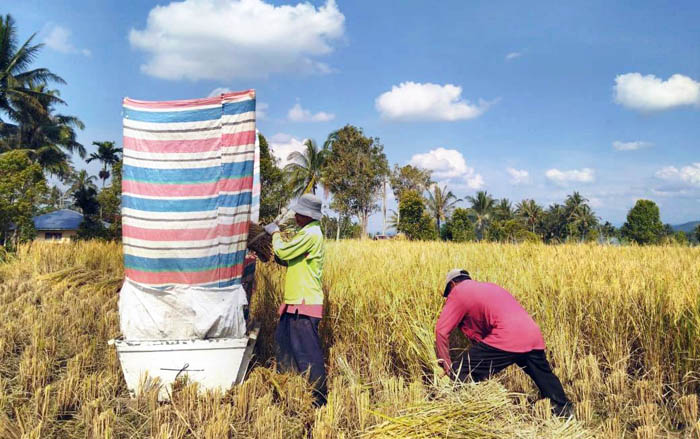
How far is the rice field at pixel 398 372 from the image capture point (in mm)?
2543

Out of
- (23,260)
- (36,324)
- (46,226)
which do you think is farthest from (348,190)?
(36,324)

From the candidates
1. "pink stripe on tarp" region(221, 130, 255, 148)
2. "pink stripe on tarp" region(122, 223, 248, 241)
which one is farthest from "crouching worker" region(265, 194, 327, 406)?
"pink stripe on tarp" region(221, 130, 255, 148)

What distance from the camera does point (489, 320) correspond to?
118 inches

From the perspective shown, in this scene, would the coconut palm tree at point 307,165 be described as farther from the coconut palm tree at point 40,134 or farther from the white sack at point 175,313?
the white sack at point 175,313

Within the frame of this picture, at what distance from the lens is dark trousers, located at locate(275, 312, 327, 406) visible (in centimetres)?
303

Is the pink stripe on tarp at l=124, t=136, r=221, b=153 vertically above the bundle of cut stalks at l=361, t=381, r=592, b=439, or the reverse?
the pink stripe on tarp at l=124, t=136, r=221, b=153

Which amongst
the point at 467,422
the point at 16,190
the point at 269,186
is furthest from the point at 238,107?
the point at 269,186

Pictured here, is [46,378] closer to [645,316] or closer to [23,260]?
[645,316]

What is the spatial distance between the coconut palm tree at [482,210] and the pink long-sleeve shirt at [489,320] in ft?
134

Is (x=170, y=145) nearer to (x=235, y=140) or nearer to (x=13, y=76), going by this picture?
(x=235, y=140)

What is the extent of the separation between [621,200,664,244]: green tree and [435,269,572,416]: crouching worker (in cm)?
2728

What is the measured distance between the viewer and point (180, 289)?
294cm

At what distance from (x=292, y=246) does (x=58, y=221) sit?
97.1 ft

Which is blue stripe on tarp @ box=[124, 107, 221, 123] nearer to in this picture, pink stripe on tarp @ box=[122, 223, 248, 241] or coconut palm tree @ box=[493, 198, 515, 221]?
pink stripe on tarp @ box=[122, 223, 248, 241]
